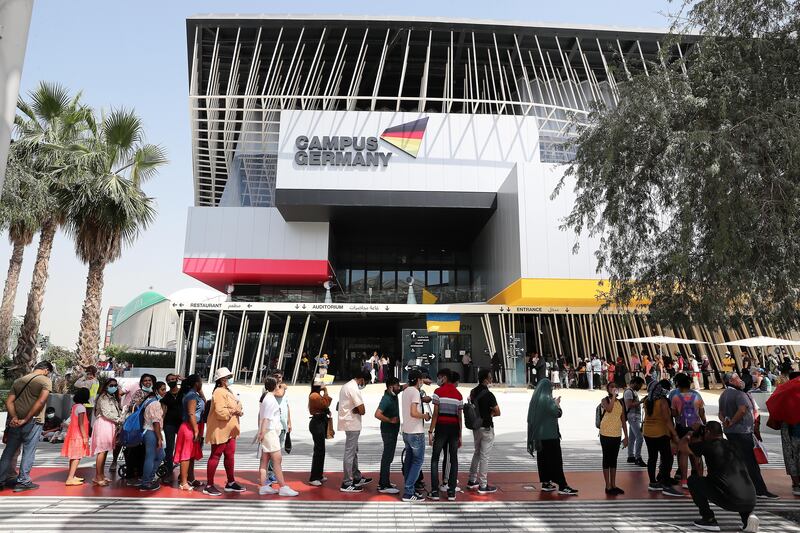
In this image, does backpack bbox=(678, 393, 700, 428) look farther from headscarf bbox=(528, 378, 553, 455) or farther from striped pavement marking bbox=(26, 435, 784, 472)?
headscarf bbox=(528, 378, 553, 455)

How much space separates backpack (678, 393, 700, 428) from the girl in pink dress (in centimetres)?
822

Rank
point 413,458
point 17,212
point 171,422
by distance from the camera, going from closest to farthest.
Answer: point 413,458, point 171,422, point 17,212

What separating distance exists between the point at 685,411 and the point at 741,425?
684mm

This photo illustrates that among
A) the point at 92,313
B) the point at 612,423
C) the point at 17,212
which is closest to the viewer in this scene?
the point at 612,423

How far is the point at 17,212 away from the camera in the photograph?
613 inches

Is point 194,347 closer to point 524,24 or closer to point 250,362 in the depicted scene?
point 250,362

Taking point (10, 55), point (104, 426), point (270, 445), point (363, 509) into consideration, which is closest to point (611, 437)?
point (363, 509)

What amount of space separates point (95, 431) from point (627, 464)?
8241 millimetres

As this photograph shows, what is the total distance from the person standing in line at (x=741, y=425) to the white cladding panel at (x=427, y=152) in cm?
2364

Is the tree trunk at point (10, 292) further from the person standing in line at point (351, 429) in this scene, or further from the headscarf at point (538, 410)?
the headscarf at point (538, 410)

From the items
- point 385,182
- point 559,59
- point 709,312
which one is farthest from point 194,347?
point 559,59

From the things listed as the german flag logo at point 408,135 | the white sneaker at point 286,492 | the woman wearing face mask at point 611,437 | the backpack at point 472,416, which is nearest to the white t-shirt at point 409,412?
the backpack at point 472,416

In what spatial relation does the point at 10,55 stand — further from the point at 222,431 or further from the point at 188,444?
the point at 188,444

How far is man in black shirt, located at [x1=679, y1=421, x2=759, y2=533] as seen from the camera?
5395 millimetres
